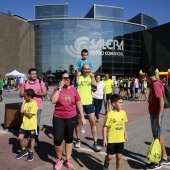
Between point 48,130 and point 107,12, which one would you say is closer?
point 48,130

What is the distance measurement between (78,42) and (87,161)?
123 ft

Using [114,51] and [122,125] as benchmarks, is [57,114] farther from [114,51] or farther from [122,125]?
[114,51]

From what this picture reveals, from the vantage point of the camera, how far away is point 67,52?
41312 millimetres

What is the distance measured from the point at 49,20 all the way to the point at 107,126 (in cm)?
3972

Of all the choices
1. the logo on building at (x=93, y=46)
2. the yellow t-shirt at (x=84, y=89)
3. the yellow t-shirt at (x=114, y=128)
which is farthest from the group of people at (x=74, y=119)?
the logo on building at (x=93, y=46)

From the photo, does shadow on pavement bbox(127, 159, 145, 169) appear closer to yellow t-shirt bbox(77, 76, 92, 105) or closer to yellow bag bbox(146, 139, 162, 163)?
yellow bag bbox(146, 139, 162, 163)

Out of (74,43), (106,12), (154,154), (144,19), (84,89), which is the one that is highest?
(144,19)

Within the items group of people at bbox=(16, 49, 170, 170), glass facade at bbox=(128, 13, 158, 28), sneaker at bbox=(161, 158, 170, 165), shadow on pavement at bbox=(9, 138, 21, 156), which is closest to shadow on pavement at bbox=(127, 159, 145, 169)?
group of people at bbox=(16, 49, 170, 170)

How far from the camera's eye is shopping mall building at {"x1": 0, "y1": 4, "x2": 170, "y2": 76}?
133ft

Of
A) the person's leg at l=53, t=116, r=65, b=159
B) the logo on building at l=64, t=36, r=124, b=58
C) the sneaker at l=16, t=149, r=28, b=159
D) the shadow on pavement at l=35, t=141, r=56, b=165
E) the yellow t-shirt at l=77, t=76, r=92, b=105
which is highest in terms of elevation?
the logo on building at l=64, t=36, r=124, b=58

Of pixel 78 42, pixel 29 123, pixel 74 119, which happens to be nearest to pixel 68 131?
pixel 74 119

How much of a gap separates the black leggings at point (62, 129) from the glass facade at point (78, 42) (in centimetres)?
3660

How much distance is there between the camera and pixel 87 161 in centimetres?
489

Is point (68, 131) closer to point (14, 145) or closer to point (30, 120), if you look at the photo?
point (30, 120)
